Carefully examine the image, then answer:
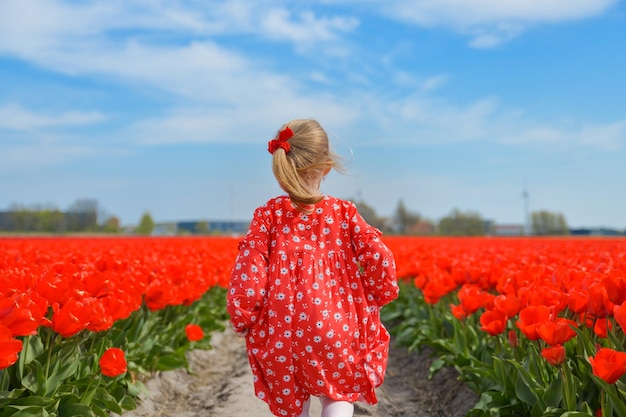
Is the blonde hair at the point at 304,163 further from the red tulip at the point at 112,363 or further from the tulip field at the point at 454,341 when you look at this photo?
the red tulip at the point at 112,363

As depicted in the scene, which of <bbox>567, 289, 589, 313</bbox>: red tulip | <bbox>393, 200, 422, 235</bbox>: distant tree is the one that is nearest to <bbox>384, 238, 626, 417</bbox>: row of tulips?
<bbox>567, 289, 589, 313</bbox>: red tulip

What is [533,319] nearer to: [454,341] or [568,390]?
[568,390]

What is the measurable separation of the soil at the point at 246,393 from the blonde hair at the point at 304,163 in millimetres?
2477

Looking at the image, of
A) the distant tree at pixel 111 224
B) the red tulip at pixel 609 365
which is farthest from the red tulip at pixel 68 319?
the distant tree at pixel 111 224

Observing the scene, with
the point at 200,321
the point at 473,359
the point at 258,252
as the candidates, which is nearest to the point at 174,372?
the point at 200,321

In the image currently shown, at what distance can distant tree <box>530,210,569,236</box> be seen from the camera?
84.0 m

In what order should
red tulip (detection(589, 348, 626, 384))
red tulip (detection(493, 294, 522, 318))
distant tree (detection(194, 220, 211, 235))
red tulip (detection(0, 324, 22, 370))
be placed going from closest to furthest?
red tulip (detection(0, 324, 22, 370)) → red tulip (detection(589, 348, 626, 384)) → red tulip (detection(493, 294, 522, 318)) → distant tree (detection(194, 220, 211, 235))

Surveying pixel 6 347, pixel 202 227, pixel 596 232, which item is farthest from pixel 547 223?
pixel 6 347

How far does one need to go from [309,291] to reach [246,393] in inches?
110

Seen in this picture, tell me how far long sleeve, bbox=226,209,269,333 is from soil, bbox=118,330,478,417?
2.16m

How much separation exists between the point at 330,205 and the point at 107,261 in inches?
127

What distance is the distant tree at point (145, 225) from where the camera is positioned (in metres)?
85.4

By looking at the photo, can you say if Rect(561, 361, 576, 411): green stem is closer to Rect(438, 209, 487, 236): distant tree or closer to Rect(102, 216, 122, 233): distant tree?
Rect(438, 209, 487, 236): distant tree

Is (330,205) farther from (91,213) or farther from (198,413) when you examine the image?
(91,213)
